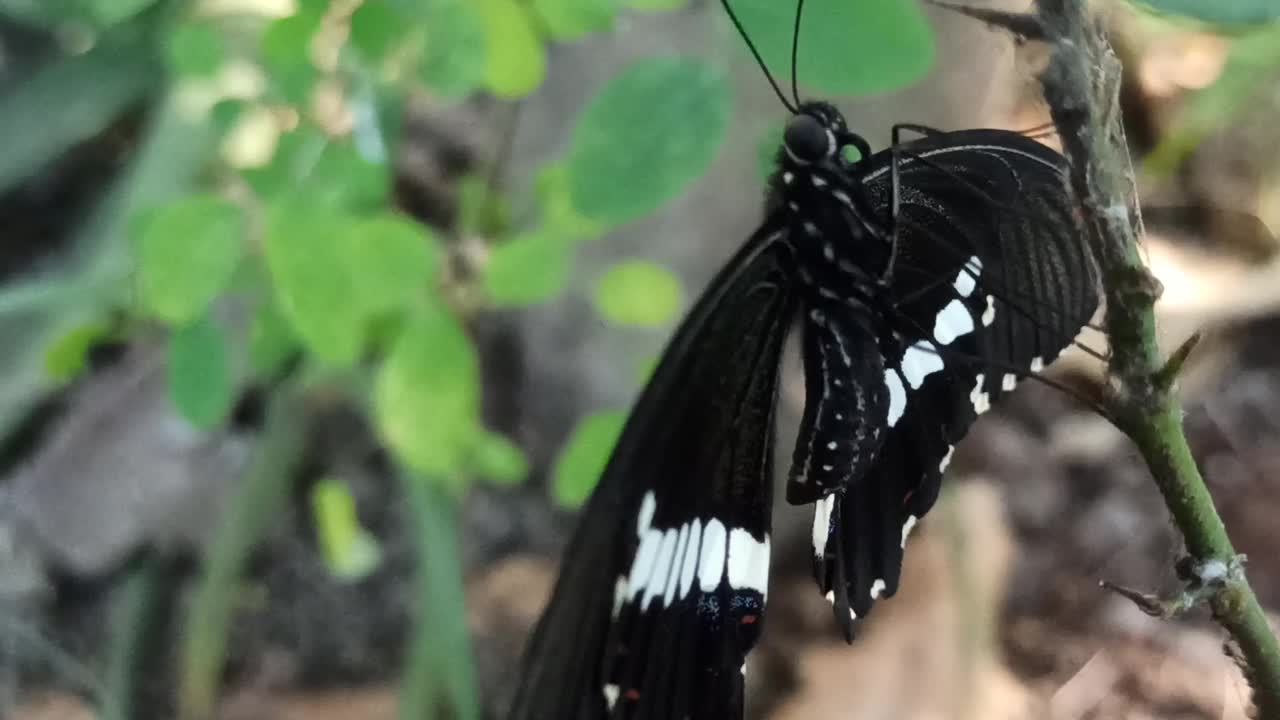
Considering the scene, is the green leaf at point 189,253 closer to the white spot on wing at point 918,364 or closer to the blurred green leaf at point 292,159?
the blurred green leaf at point 292,159

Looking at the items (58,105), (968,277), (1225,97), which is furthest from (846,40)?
A: (58,105)

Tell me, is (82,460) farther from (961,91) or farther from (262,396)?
(961,91)

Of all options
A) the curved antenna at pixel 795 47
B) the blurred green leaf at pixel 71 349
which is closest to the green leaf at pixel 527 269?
the curved antenna at pixel 795 47

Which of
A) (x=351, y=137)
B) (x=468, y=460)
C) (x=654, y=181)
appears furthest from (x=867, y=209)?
(x=468, y=460)

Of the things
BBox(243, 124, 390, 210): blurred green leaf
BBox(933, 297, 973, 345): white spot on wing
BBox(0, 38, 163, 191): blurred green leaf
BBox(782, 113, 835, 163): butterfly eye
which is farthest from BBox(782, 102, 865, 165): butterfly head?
BBox(0, 38, 163, 191): blurred green leaf

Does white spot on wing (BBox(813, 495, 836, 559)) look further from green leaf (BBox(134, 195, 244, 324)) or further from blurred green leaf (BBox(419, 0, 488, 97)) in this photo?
green leaf (BBox(134, 195, 244, 324))
